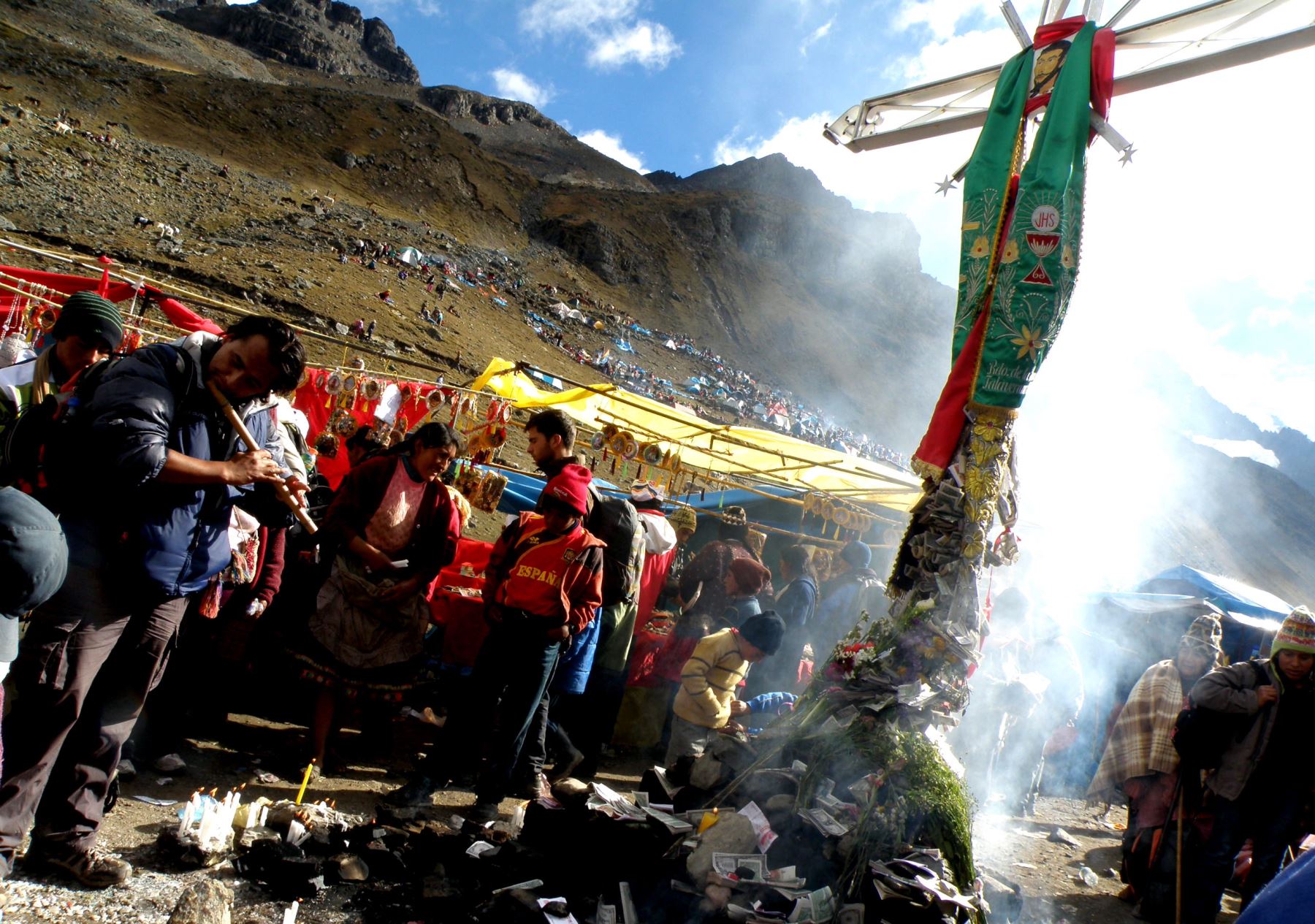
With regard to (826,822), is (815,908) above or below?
below

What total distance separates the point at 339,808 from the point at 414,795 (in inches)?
15.9

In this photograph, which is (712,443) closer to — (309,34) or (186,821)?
(186,821)

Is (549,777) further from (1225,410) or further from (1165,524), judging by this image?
(1225,410)

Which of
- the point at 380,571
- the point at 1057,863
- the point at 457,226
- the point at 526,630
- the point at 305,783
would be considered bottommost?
the point at 1057,863

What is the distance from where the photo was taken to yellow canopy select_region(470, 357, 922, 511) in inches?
330

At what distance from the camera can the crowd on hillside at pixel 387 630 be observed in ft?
8.25

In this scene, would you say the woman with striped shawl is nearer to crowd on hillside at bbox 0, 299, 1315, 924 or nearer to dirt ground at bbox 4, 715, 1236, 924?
crowd on hillside at bbox 0, 299, 1315, 924

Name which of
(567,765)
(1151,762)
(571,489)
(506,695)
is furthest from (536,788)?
(1151,762)

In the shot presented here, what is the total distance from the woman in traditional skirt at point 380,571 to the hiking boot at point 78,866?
4.80 ft

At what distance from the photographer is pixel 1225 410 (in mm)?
66500

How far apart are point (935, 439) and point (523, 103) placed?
11031 centimetres

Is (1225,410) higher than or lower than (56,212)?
higher

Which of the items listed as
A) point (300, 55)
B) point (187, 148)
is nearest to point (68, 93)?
point (187, 148)

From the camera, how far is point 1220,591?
9867 mm
